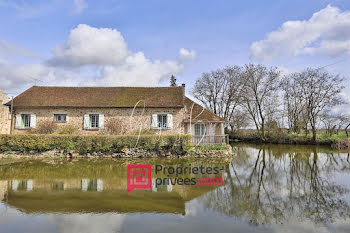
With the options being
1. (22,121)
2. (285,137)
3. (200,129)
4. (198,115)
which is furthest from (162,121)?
(285,137)

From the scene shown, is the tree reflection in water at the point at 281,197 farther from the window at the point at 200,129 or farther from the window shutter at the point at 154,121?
the window shutter at the point at 154,121

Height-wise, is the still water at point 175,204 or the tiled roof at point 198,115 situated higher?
the tiled roof at point 198,115

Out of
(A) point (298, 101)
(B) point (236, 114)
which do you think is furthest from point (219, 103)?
(A) point (298, 101)

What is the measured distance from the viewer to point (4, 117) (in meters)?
16.0

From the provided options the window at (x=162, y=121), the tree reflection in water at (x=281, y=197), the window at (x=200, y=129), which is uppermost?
the window at (x=162, y=121)

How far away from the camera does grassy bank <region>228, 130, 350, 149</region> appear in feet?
66.5

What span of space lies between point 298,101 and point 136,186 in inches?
984

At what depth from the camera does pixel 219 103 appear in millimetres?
28953

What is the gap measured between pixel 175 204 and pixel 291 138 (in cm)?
2156

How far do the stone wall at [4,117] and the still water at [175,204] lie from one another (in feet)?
28.9

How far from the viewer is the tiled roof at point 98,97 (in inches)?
667

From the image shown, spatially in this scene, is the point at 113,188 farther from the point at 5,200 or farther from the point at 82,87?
the point at 82,87
